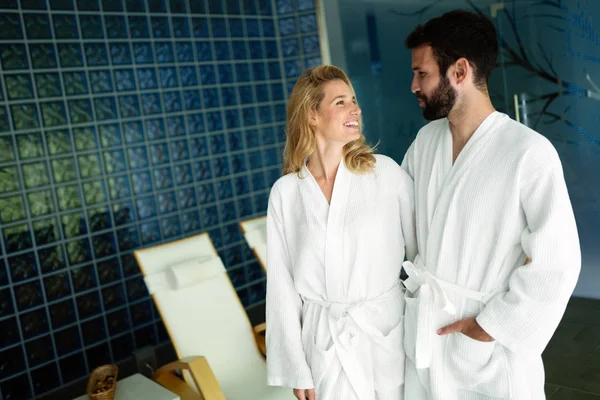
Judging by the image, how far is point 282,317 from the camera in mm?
1825

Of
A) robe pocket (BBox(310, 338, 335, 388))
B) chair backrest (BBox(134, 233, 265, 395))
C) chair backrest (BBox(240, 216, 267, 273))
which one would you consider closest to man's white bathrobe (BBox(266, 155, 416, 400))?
robe pocket (BBox(310, 338, 335, 388))

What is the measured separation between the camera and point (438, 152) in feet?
5.57

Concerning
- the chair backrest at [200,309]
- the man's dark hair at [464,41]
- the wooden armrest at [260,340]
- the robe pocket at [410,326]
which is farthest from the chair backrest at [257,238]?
the man's dark hair at [464,41]

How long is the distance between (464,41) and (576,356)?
2163 millimetres

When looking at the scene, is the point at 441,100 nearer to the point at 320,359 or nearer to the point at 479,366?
the point at 479,366

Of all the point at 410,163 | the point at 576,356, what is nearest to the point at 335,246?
the point at 410,163

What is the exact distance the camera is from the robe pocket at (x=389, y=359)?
170 centimetres

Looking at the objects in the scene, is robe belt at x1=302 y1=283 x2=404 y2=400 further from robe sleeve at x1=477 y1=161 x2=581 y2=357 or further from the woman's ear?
the woman's ear

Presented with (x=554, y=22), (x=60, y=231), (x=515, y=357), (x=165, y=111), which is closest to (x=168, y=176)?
(x=165, y=111)

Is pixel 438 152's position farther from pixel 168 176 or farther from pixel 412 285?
pixel 168 176

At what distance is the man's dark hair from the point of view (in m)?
1.59

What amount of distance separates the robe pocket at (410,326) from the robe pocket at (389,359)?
2 centimetres

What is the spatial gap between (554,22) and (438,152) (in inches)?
86.6

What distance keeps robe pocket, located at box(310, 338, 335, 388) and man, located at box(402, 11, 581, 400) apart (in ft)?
0.74
